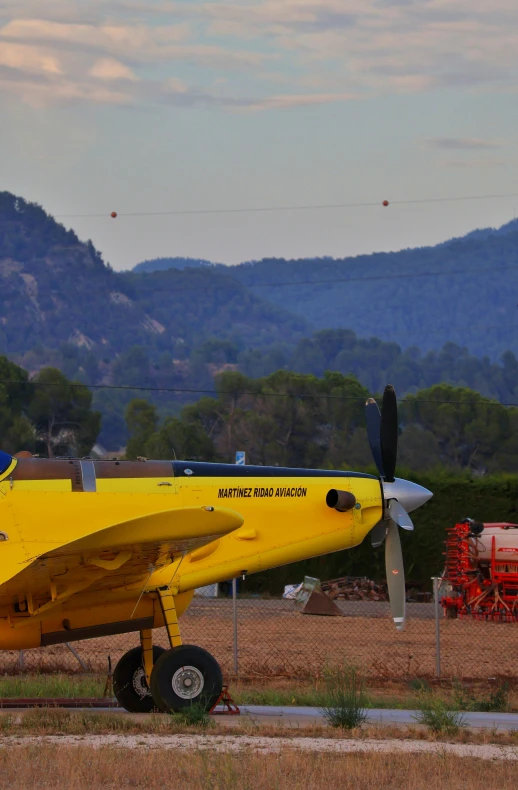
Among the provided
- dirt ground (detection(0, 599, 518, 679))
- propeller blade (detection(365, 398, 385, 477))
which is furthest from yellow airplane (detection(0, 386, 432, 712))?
dirt ground (detection(0, 599, 518, 679))

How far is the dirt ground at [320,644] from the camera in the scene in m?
16.3

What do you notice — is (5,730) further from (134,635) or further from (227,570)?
(134,635)

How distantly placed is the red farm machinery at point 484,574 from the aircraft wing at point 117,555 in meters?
15.1

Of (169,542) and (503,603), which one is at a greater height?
(169,542)

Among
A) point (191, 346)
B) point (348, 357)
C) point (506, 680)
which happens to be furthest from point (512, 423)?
point (191, 346)

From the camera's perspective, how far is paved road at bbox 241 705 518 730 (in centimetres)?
1097

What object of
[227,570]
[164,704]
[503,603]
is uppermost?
[227,570]

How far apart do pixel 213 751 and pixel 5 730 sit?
2000 millimetres

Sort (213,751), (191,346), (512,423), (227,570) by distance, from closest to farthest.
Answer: (213,751) → (227,570) → (512,423) → (191,346)

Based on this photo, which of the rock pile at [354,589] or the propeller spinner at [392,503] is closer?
the propeller spinner at [392,503]

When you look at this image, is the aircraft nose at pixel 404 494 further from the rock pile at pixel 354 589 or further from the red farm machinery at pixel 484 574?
the rock pile at pixel 354 589

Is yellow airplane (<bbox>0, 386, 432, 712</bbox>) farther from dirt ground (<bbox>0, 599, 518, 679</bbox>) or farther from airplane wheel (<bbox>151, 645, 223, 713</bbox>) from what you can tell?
dirt ground (<bbox>0, 599, 518, 679</bbox>)

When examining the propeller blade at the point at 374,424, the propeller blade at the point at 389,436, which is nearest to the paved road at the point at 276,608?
the propeller blade at the point at 374,424

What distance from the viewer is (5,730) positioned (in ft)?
31.4
